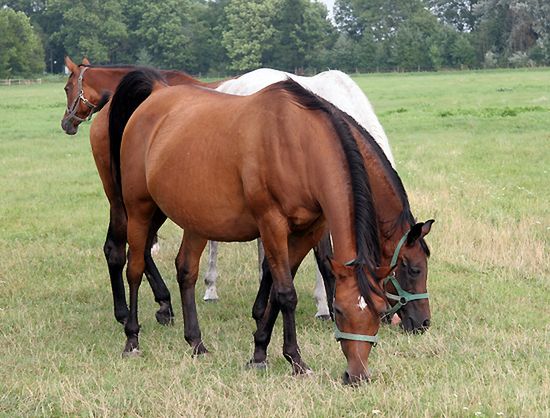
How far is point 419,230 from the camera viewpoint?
17.2 feet

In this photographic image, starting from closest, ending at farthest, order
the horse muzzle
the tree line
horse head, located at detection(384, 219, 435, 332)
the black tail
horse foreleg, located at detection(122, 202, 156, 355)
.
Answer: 1. horse head, located at detection(384, 219, 435, 332)
2. horse foreleg, located at detection(122, 202, 156, 355)
3. the black tail
4. the horse muzzle
5. the tree line

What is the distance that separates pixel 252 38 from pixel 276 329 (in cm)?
7326

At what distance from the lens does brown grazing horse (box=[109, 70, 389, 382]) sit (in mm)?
4703

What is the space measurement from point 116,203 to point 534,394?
3811 millimetres

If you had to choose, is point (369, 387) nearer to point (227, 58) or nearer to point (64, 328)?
point (64, 328)

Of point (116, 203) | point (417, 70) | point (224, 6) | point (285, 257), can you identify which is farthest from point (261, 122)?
point (224, 6)

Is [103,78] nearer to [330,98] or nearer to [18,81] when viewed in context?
[330,98]

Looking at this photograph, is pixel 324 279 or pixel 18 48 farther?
pixel 18 48

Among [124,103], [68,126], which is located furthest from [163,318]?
[68,126]

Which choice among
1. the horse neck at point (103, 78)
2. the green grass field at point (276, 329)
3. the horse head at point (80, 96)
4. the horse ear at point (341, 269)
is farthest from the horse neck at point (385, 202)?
A: the horse head at point (80, 96)

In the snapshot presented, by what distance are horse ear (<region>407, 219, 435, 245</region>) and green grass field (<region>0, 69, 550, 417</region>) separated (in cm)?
81

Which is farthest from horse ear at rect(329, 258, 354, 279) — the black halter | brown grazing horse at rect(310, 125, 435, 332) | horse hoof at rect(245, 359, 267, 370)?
the black halter

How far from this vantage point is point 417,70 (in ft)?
247

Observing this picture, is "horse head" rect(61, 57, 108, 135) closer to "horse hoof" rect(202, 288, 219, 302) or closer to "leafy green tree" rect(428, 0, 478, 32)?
"horse hoof" rect(202, 288, 219, 302)
